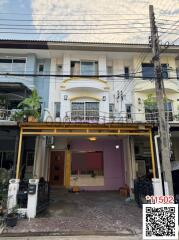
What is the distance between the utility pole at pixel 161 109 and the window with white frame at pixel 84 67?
19.7 ft

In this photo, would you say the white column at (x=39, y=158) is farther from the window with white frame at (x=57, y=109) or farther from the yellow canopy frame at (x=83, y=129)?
the yellow canopy frame at (x=83, y=129)

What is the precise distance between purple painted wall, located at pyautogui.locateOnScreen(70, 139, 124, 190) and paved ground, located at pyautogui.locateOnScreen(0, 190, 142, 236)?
8.45 ft

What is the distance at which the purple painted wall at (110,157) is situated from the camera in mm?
12889

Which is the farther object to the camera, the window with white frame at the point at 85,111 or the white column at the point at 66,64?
the white column at the point at 66,64

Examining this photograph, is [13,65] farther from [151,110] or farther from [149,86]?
[151,110]

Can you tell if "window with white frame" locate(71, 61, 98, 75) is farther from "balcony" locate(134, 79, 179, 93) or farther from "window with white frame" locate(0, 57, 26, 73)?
"window with white frame" locate(0, 57, 26, 73)

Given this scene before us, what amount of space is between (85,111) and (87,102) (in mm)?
682

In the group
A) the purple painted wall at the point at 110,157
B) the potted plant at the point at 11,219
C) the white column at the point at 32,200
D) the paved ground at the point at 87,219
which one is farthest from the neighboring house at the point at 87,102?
the potted plant at the point at 11,219

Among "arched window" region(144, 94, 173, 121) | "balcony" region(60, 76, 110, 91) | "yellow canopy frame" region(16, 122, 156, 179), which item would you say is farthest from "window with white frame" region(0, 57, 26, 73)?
"arched window" region(144, 94, 173, 121)

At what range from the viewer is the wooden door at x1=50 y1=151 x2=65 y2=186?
42.0 ft

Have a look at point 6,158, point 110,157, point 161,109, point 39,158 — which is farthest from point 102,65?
point 6,158

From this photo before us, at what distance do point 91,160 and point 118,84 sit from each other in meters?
5.74

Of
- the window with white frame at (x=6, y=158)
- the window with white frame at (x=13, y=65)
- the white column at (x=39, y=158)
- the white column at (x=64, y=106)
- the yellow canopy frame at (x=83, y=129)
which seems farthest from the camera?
the window with white frame at (x=13, y=65)

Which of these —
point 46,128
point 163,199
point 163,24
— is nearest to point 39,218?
point 46,128
